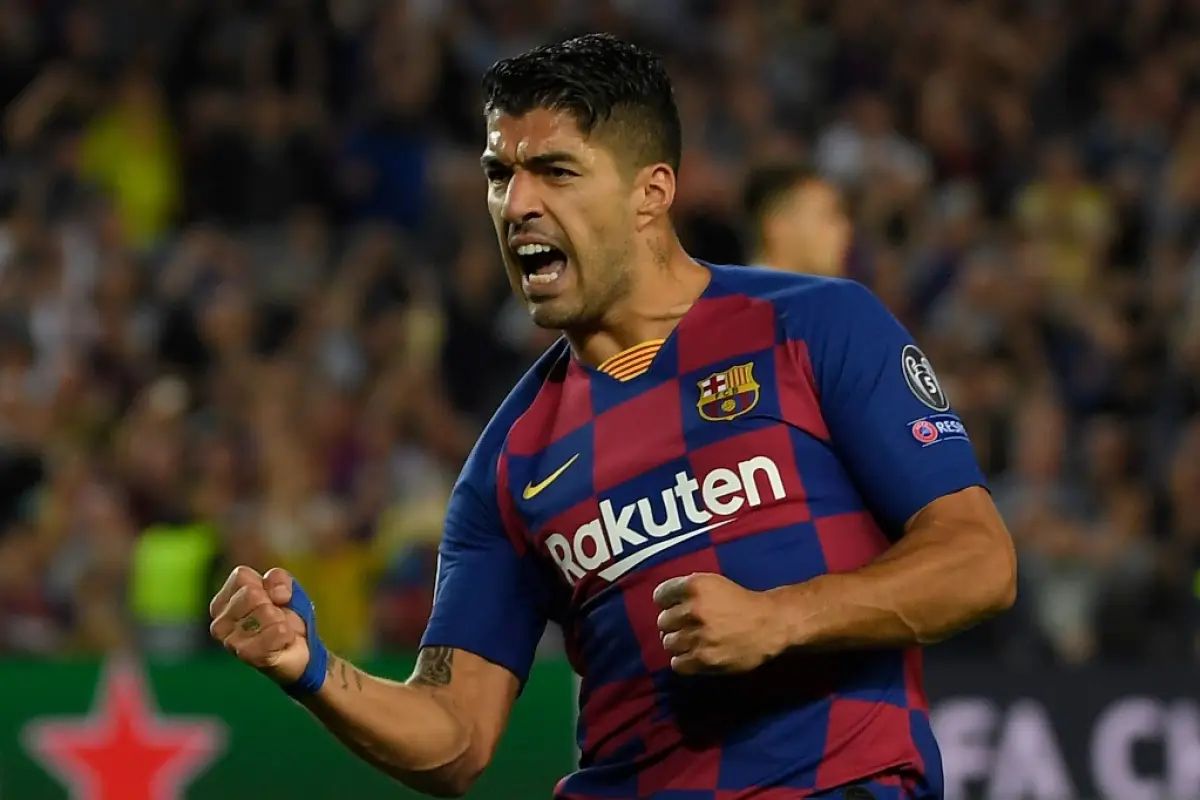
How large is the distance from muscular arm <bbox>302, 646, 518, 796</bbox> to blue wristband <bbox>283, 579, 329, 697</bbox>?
3 cm

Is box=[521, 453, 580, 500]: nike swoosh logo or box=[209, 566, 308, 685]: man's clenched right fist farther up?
box=[521, 453, 580, 500]: nike swoosh logo

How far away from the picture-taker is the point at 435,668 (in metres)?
3.90

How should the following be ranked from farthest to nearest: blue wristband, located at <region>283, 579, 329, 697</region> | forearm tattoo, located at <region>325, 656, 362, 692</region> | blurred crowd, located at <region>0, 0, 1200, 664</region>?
1. blurred crowd, located at <region>0, 0, 1200, 664</region>
2. forearm tattoo, located at <region>325, 656, 362, 692</region>
3. blue wristband, located at <region>283, 579, 329, 697</region>

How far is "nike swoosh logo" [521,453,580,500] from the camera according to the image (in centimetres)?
379

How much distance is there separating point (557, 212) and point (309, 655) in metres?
0.85

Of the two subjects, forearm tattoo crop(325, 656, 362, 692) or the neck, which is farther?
the neck

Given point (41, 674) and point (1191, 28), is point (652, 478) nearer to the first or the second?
point (41, 674)

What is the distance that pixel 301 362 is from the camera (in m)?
10.2

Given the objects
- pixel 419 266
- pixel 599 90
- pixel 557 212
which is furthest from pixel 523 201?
pixel 419 266

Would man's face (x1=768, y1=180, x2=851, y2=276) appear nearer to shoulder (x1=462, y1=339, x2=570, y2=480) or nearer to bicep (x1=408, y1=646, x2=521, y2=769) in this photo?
shoulder (x1=462, y1=339, x2=570, y2=480)

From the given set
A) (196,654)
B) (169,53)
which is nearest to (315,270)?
(169,53)

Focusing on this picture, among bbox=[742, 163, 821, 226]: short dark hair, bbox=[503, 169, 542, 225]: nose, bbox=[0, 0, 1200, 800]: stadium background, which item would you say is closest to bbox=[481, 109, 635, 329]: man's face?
bbox=[503, 169, 542, 225]: nose

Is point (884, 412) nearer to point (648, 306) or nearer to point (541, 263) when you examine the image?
point (648, 306)

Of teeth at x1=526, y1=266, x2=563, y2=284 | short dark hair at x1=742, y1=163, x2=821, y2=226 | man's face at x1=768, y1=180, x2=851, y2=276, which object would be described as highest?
short dark hair at x1=742, y1=163, x2=821, y2=226
